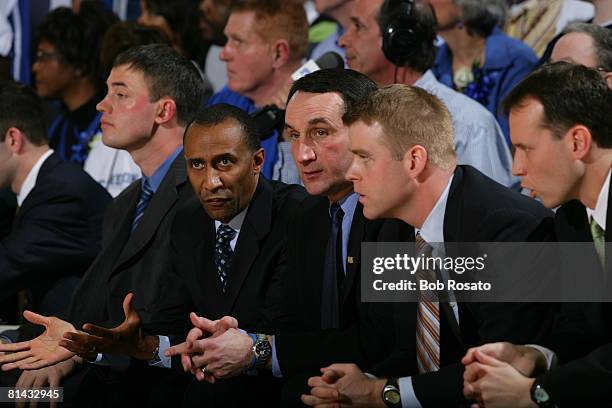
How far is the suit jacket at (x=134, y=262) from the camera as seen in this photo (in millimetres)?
3887

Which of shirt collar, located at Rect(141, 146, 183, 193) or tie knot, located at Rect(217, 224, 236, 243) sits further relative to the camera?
shirt collar, located at Rect(141, 146, 183, 193)

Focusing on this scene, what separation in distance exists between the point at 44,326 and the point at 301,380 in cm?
96

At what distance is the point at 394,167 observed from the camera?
3.15 meters

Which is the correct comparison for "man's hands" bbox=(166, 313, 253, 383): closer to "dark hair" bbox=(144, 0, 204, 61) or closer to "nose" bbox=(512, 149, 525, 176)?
"nose" bbox=(512, 149, 525, 176)

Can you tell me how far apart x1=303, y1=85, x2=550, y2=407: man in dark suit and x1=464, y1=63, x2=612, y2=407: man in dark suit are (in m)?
0.13

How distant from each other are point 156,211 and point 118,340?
70 centimetres

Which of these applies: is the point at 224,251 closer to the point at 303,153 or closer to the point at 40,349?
the point at 303,153

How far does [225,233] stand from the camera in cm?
370

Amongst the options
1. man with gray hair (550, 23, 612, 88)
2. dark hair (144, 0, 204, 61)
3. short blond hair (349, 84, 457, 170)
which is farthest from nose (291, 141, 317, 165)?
dark hair (144, 0, 204, 61)

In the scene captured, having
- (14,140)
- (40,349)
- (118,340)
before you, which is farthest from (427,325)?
(14,140)

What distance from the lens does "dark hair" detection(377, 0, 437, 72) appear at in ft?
15.0

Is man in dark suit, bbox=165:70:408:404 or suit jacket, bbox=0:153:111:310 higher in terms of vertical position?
suit jacket, bbox=0:153:111:310

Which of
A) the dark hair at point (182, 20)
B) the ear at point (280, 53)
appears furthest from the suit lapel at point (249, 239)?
the dark hair at point (182, 20)

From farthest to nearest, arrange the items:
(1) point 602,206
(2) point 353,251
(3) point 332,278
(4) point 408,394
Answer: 1. (3) point 332,278
2. (2) point 353,251
3. (4) point 408,394
4. (1) point 602,206
